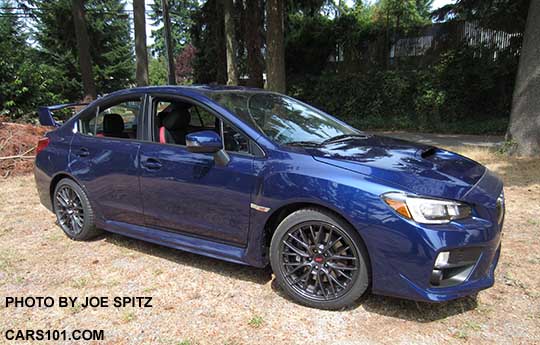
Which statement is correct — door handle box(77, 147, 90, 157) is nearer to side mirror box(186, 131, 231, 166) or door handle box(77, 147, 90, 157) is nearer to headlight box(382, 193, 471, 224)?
side mirror box(186, 131, 231, 166)

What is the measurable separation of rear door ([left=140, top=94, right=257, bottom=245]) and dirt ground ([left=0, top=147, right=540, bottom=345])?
43 centimetres

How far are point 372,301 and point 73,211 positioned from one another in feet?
10.5

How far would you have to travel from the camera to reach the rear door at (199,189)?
330 cm

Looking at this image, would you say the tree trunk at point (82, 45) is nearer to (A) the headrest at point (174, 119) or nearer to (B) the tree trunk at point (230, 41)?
(B) the tree trunk at point (230, 41)

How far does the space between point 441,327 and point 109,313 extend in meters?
2.33

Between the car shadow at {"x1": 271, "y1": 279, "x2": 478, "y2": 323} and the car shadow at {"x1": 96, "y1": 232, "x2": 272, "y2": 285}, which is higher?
the car shadow at {"x1": 271, "y1": 279, "x2": 478, "y2": 323}

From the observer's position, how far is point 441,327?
2.84 metres

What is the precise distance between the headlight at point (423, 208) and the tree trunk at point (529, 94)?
244 inches

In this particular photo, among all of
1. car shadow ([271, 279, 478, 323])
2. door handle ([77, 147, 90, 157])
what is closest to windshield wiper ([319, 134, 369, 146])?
car shadow ([271, 279, 478, 323])

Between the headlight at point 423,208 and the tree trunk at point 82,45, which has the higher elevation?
the tree trunk at point 82,45

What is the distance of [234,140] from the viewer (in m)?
3.46

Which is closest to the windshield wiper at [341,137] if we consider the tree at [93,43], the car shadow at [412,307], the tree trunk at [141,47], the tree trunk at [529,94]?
the car shadow at [412,307]

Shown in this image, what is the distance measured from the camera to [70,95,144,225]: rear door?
13.0ft

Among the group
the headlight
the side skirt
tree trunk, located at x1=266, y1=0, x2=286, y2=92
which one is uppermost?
tree trunk, located at x1=266, y1=0, x2=286, y2=92
